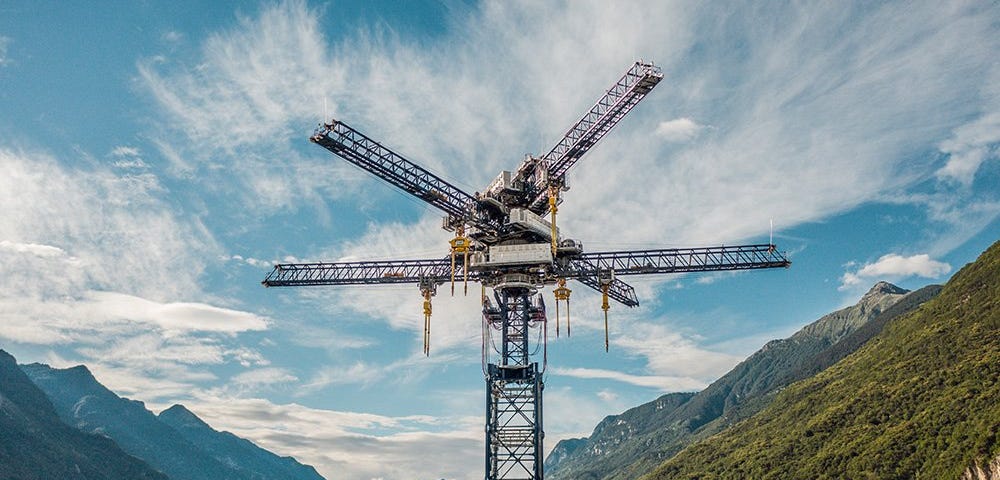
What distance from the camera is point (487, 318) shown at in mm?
58656

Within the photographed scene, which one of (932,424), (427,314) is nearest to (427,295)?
(427,314)

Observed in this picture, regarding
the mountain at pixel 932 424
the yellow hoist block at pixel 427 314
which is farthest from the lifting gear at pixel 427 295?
the mountain at pixel 932 424

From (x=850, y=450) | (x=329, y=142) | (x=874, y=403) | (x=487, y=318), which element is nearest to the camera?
(x=329, y=142)

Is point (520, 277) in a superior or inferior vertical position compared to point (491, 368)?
superior

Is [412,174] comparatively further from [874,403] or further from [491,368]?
[874,403]

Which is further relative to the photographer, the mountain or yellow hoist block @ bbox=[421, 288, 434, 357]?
the mountain

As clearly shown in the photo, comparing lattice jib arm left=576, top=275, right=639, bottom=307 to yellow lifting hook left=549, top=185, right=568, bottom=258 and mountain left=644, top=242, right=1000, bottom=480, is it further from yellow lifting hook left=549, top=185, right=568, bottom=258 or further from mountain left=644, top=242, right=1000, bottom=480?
mountain left=644, top=242, right=1000, bottom=480

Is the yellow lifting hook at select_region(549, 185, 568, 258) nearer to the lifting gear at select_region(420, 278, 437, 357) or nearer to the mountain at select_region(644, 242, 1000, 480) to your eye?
the lifting gear at select_region(420, 278, 437, 357)

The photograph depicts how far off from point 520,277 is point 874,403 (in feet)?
560

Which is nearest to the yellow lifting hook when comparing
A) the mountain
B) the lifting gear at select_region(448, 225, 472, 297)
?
the lifting gear at select_region(448, 225, 472, 297)

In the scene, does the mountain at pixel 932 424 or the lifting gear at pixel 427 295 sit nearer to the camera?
the lifting gear at pixel 427 295

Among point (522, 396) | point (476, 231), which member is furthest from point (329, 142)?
point (522, 396)

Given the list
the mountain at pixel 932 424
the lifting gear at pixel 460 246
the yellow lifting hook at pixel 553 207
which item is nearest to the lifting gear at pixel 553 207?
the yellow lifting hook at pixel 553 207

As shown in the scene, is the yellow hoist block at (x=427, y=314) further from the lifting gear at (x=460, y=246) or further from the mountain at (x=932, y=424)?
the mountain at (x=932, y=424)
